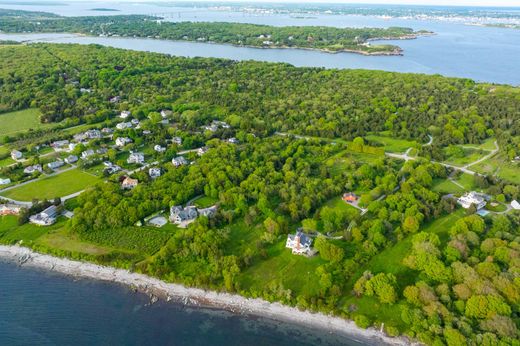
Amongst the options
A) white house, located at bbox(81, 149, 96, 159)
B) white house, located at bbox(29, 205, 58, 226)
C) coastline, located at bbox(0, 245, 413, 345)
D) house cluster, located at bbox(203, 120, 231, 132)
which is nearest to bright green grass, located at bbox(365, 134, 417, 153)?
house cluster, located at bbox(203, 120, 231, 132)

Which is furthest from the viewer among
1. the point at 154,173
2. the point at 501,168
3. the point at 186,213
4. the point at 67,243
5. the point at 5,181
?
the point at 501,168

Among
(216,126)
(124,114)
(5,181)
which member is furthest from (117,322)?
(124,114)

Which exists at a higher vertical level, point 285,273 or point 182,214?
point 182,214

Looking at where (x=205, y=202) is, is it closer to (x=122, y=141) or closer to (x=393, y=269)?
(x=393, y=269)

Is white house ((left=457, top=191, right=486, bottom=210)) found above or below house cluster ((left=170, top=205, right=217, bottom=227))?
above

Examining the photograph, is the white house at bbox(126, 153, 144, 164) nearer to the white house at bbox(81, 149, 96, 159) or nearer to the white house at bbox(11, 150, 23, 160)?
the white house at bbox(81, 149, 96, 159)

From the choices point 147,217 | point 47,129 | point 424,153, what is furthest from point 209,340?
point 47,129

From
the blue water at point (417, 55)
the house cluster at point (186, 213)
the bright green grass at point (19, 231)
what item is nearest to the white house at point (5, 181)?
the bright green grass at point (19, 231)

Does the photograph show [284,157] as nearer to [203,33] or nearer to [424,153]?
[424,153]
